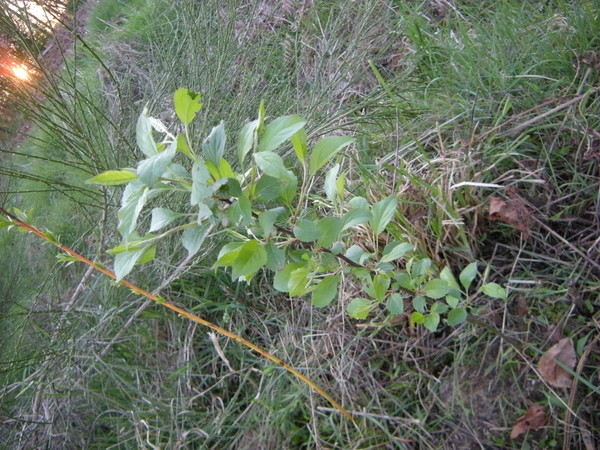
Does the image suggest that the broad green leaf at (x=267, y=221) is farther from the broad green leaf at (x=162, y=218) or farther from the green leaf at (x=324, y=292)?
the green leaf at (x=324, y=292)

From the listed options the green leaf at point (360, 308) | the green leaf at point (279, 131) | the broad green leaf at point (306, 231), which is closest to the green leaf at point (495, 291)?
the green leaf at point (360, 308)

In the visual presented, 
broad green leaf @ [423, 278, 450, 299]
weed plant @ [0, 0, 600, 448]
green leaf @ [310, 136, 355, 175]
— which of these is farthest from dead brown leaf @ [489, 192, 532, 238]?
green leaf @ [310, 136, 355, 175]

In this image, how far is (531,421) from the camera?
4.49 ft

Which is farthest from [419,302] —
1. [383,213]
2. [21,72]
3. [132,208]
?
[21,72]

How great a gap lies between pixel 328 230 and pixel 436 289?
36 cm

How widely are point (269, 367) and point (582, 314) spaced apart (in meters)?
0.91

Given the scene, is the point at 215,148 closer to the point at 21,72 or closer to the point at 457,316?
the point at 457,316

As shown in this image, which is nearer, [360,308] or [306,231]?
[306,231]

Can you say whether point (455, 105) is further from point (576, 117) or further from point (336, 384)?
point (336, 384)

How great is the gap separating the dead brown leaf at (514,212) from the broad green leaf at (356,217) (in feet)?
1.77

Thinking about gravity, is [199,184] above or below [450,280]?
above

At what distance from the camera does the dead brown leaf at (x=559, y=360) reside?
1.34 meters

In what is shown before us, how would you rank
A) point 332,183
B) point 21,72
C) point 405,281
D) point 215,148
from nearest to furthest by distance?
point 215,148, point 332,183, point 405,281, point 21,72

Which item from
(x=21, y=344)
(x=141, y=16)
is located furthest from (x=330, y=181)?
(x=141, y=16)
